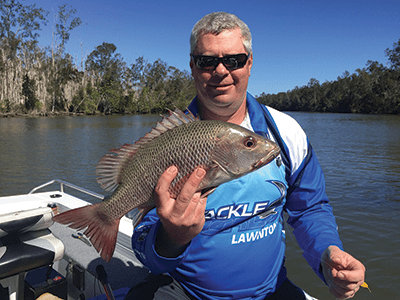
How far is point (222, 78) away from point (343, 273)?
4.68ft

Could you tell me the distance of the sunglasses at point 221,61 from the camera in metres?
2.06

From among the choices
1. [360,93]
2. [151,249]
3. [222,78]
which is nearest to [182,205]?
[151,249]

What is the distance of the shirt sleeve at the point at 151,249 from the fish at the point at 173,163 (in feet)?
0.78

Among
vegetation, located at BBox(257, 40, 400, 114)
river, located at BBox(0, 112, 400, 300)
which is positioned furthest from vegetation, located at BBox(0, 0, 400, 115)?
river, located at BBox(0, 112, 400, 300)

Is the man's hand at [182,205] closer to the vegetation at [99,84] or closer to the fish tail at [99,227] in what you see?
the fish tail at [99,227]

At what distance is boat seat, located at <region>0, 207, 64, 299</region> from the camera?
2.69 meters

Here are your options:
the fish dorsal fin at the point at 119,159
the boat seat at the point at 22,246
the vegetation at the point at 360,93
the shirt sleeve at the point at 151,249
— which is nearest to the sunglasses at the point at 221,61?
the fish dorsal fin at the point at 119,159

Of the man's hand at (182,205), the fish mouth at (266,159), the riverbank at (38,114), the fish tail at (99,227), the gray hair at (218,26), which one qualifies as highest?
the gray hair at (218,26)

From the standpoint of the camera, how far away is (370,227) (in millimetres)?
8539

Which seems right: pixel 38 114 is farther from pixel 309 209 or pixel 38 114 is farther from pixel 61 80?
pixel 309 209

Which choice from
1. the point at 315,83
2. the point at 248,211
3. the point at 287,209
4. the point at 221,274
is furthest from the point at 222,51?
the point at 315,83

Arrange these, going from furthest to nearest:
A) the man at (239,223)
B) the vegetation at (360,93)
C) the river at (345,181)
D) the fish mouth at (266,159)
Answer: the vegetation at (360,93)
the river at (345,181)
the man at (239,223)
the fish mouth at (266,159)

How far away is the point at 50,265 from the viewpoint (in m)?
3.31

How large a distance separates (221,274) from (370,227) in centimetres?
823
